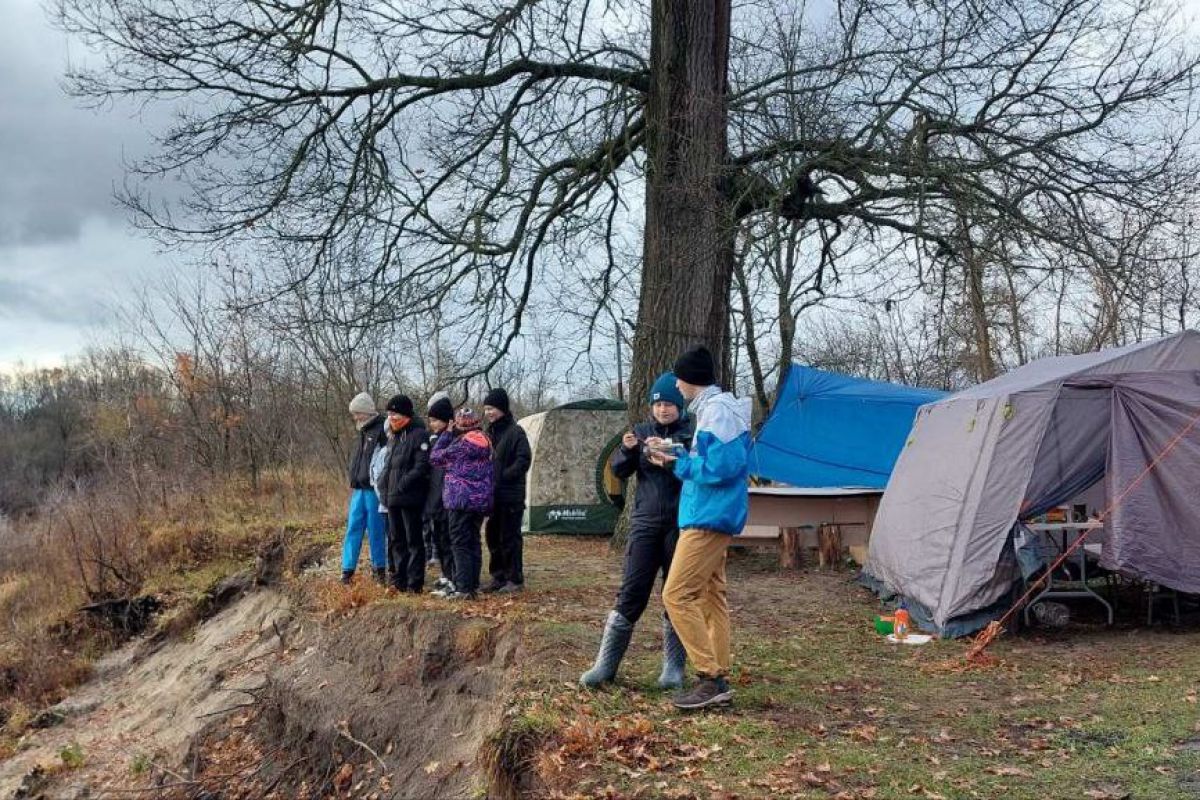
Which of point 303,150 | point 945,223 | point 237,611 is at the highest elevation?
point 303,150

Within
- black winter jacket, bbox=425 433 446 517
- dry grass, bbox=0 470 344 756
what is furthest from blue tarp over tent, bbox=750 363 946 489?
black winter jacket, bbox=425 433 446 517

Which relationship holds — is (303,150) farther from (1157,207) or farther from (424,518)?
(1157,207)

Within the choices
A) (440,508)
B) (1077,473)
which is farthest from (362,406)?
(1077,473)

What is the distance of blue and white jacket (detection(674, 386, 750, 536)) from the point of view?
5371 mm

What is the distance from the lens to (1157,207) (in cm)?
1031

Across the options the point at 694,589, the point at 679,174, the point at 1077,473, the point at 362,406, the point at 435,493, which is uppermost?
the point at 679,174

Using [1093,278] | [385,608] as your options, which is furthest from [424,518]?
[1093,278]

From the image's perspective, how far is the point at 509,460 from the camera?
30.1ft

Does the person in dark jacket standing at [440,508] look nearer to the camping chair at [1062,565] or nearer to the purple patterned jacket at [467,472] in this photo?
the purple patterned jacket at [467,472]

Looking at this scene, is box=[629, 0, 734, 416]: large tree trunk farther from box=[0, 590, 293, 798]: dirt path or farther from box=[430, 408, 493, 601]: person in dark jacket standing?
box=[0, 590, 293, 798]: dirt path

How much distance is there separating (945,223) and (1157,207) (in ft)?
6.94

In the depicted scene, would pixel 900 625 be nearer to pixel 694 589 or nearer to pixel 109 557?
pixel 694 589

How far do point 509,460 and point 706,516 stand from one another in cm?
402

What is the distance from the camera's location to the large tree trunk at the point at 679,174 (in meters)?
11.6
